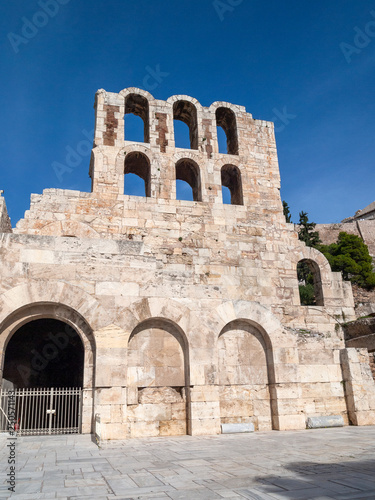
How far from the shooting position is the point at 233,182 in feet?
61.9

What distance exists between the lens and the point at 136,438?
32.8 ft

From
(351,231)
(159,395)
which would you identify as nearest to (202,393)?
(159,395)

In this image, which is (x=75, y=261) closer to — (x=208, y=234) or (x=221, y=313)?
(x=221, y=313)

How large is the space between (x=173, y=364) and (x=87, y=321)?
8.83 ft

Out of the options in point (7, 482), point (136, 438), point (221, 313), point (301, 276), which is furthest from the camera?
point (301, 276)

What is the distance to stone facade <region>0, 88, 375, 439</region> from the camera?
10.5m

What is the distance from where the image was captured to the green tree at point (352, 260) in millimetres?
38156

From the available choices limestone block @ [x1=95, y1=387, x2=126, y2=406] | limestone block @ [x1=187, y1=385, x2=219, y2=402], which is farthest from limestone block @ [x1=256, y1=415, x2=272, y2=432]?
limestone block @ [x1=95, y1=387, x2=126, y2=406]

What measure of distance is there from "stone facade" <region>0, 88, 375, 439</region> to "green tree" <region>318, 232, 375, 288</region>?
23.5 metres

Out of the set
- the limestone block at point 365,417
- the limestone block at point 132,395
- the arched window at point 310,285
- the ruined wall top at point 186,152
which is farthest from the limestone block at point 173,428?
the ruined wall top at point 186,152

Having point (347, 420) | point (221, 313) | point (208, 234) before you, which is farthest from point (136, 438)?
point (208, 234)

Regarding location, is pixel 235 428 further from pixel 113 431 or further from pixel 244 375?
pixel 113 431

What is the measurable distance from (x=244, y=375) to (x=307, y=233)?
32.0m

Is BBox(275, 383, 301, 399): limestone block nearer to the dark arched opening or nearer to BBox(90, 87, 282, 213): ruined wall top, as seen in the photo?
the dark arched opening
